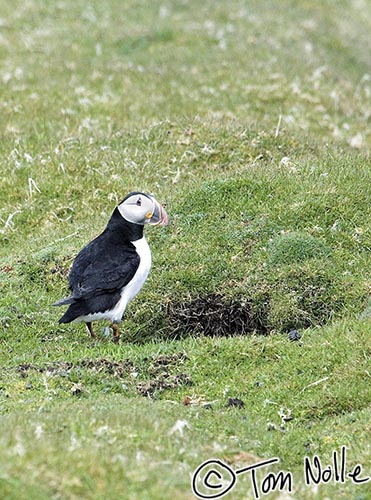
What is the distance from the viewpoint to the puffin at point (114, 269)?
1027 centimetres

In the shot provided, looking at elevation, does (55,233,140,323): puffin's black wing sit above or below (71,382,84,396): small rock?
above

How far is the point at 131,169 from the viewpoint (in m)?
15.6

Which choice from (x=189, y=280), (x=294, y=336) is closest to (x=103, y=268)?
(x=189, y=280)

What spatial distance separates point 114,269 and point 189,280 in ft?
5.36

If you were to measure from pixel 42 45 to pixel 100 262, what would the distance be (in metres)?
16.1

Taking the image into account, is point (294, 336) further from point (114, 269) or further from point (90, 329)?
point (90, 329)

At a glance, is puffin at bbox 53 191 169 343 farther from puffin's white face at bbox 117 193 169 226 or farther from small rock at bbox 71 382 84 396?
small rock at bbox 71 382 84 396

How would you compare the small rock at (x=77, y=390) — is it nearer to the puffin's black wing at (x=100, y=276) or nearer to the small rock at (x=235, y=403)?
the puffin's black wing at (x=100, y=276)

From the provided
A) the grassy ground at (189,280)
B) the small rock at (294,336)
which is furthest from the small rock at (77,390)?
the small rock at (294,336)

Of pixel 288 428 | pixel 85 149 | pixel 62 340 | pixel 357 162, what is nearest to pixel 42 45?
pixel 85 149

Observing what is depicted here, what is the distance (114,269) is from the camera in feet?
34.3

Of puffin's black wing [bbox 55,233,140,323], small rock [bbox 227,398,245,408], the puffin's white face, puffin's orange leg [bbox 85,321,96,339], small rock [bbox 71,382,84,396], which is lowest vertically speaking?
puffin's orange leg [bbox 85,321,96,339]

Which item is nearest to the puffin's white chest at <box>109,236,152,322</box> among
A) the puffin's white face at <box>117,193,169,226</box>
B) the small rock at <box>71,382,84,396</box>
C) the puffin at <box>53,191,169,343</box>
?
the puffin at <box>53,191,169,343</box>

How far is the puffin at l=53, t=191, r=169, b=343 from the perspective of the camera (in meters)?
10.3
